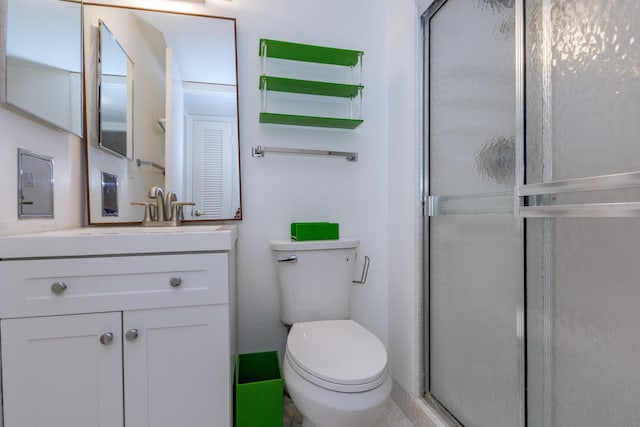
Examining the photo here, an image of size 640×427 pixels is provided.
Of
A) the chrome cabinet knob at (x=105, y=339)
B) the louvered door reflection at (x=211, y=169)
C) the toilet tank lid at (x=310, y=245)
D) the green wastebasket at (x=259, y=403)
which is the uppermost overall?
the louvered door reflection at (x=211, y=169)

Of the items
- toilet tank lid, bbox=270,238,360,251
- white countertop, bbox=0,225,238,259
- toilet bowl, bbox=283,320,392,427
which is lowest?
toilet bowl, bbox=283,320,392,427

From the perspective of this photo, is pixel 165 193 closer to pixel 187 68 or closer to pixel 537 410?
pixel 187 68

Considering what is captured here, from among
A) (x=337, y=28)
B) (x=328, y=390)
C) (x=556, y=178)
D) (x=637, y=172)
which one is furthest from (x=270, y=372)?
(x=337, y=28)

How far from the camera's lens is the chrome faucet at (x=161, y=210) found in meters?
1.43

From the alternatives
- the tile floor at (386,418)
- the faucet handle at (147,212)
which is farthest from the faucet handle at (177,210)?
the tile floor at (386,418)

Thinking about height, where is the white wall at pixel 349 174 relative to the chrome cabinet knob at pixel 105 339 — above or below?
above

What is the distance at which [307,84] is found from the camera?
1540 millimetres

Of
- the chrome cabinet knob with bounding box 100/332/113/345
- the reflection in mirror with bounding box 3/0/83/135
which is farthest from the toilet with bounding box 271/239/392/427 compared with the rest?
the reflection in mirror with bounding box 3/0/83/135

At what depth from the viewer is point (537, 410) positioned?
0.89 meters

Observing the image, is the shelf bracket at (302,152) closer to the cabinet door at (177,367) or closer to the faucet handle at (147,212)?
the faucet handle at (147,212)

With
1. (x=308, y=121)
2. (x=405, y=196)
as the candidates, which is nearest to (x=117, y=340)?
(x=308, y=121)

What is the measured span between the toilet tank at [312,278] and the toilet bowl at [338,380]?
0.90ft

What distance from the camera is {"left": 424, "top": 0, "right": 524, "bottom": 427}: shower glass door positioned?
997 millimetres

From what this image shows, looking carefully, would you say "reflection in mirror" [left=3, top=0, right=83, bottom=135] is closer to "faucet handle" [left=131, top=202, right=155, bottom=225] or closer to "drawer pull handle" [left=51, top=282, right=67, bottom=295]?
"faucet handle" [left=131, top=202, right=155, bottom=225]
